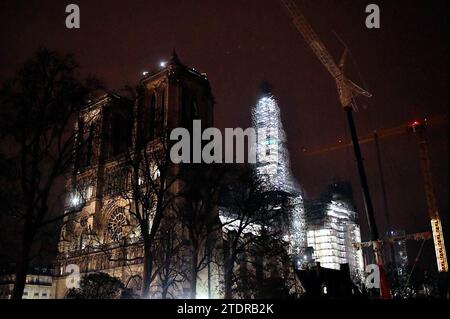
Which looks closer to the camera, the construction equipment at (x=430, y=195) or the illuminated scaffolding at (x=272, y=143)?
the construction equipment at (x=430, y=195)

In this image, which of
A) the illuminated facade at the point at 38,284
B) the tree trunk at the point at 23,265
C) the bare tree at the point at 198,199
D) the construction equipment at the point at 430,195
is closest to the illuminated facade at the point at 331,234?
the construction equipment at the point at 430,195

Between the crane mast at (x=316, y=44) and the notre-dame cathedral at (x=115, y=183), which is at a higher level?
the crane mast at (x=316, y=44)

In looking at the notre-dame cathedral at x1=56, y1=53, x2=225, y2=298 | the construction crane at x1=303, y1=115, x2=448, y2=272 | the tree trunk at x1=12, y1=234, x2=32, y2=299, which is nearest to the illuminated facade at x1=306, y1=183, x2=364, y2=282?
the construction crane at x1=303, y1=115, x2=448, y2=272

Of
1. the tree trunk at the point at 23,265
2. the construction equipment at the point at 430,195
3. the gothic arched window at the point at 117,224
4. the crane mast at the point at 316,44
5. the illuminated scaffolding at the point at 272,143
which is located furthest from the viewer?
the illuminated scaffolding at the point at 272,143

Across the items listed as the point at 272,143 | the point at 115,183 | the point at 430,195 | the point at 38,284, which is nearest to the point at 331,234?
the point at 272,143

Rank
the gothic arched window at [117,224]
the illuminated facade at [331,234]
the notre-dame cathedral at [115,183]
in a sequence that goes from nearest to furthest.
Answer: the notre-dame cathedral at [115,183] < the gothic arched window at [117,224] < the illuminated facade at [331,234]

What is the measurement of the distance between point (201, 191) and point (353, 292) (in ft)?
52.3

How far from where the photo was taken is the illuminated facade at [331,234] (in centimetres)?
12075

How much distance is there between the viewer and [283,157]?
119m

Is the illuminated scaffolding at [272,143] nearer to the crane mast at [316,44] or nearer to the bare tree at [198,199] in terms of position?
the crane mast at [316,44]

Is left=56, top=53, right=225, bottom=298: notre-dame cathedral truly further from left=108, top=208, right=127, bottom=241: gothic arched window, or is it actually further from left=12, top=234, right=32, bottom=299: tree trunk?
left=12, top=234, right=32, bottom=299: tree trunk

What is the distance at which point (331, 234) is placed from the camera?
124 m
